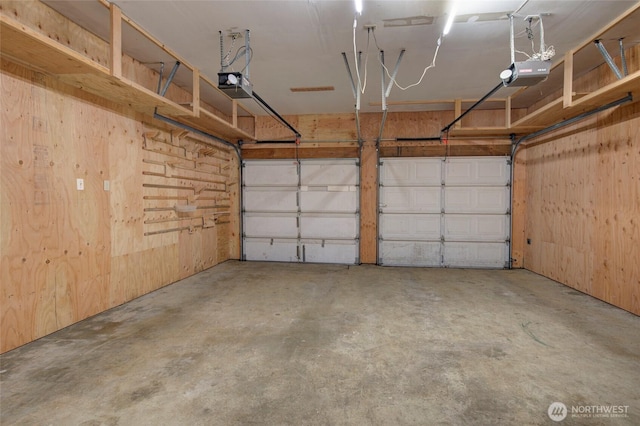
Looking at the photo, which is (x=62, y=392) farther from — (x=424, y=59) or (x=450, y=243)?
(x=450, y=243)

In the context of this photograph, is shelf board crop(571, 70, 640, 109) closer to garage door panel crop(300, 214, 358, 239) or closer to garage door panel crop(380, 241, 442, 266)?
garage door panel crop(380, 241, 442, 266)

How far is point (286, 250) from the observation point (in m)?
6.52

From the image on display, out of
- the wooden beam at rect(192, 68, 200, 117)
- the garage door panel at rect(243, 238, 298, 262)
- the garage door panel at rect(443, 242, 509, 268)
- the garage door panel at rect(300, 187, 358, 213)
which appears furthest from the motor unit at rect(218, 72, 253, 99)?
the garage door panel at rect(443, 242, 509, 268)

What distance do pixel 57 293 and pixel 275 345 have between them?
85.6 inches

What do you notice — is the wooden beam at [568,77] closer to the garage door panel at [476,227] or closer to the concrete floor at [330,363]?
the concrete floor at [330,363]

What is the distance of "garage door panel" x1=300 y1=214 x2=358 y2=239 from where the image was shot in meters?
6.33

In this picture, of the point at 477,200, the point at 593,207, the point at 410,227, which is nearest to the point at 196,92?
the point at 410,227

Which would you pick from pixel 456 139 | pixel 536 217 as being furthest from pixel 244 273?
pixel 536 217

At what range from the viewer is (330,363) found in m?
2.37

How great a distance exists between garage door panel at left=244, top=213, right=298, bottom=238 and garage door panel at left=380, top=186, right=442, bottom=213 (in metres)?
1.94

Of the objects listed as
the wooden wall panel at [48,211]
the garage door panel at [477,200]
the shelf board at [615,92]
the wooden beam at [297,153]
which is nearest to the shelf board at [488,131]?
the garage door panel at [477,200]

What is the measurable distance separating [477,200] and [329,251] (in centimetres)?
310

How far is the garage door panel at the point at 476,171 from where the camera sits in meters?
5.89

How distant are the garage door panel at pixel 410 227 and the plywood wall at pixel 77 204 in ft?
12.4
